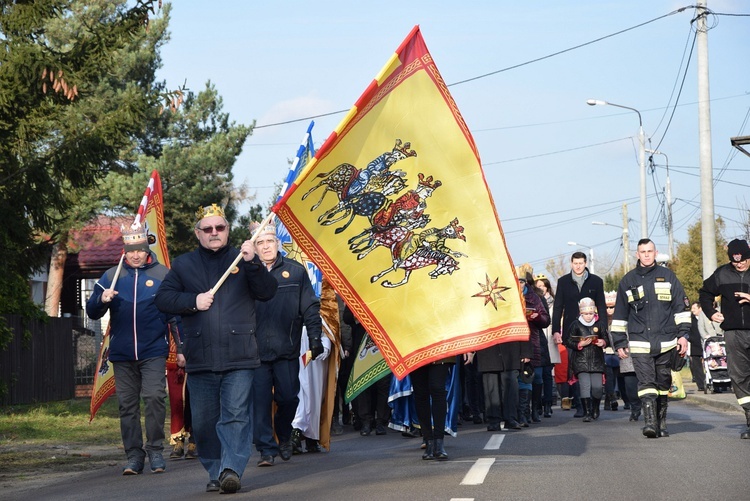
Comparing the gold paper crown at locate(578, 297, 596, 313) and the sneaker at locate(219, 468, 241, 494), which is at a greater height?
the gold paper crown at locate(578, 297, 596, 313)

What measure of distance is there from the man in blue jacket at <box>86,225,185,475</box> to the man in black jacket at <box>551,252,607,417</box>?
7233mm

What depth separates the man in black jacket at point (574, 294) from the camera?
16938mm

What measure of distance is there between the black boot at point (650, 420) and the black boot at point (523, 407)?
9.46ft

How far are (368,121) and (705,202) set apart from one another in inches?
541

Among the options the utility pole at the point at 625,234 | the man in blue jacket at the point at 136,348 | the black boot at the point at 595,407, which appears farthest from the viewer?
the utility pole at the point at 625,234

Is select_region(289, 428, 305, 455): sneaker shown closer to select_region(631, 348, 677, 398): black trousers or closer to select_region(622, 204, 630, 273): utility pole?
select_region(631, 348, 677, 398): black trousers

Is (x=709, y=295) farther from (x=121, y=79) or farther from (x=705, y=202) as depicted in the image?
(x=121, y=79)

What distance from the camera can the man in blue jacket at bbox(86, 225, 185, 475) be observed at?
36.3 ft

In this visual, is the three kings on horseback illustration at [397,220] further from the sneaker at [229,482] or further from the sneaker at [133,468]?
the sneaker at [133,468]

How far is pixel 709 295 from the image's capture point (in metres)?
13.6

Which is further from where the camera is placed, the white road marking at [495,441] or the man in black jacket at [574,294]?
the man in black jacket at [574,294]

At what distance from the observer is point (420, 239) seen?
33.8ft

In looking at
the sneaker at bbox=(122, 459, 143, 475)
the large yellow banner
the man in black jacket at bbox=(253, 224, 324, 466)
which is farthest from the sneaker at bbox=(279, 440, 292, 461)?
the large yellow banner

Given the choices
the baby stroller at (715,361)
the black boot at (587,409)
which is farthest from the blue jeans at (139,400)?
the baby stroller at (715,361)
